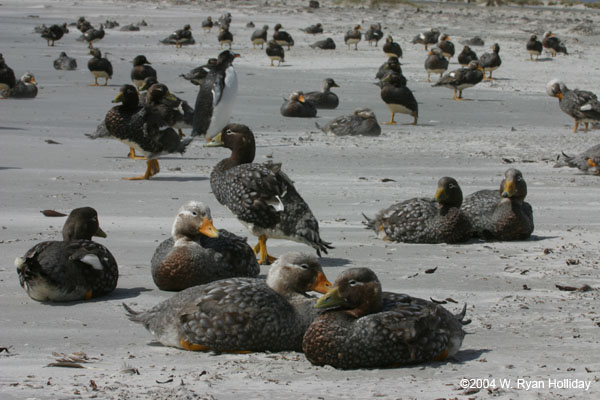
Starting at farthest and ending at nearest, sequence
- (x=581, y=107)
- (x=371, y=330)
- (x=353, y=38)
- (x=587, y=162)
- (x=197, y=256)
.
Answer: (x=353, y=38) → (x=581, y=107) → (x=587, y=162) → (x=197, y=256) → (x=371, y=330)

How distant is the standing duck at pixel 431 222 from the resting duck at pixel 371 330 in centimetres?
338

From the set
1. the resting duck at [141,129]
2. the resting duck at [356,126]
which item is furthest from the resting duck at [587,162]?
the resting duck at [141,129]

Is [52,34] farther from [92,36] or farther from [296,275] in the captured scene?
[296,275]

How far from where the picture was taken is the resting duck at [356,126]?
15.8m

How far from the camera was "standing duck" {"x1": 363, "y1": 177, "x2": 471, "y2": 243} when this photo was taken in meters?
8.42

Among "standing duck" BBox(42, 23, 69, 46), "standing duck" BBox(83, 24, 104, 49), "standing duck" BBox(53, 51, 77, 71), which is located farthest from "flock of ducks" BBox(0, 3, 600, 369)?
"standing duck" BBox(83, 24, 104, 49)

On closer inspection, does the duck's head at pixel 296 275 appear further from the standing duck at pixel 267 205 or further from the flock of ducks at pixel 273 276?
the standing duck at pixel 267 205

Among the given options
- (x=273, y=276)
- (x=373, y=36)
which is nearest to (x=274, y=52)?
(x=373, y=36)

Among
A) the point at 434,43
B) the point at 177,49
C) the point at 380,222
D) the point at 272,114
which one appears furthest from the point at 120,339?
the point at 434,43

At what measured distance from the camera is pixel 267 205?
7465 millimetres

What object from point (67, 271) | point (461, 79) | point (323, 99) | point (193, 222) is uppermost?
point (193, 222)

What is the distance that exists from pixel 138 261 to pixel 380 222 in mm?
2367

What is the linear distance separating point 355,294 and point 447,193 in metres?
3.78

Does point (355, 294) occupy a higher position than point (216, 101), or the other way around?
point (355, 294)
